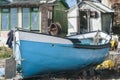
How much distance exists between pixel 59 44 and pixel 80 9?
19.6 metres

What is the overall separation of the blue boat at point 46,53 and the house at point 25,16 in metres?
15.0

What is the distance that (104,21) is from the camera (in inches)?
1467

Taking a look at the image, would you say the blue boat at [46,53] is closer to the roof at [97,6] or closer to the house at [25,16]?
the house at [25,16]

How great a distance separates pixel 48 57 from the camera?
17297 mm

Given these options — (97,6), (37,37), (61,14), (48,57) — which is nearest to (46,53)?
(48,57)

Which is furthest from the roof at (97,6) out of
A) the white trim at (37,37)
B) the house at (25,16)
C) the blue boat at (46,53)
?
the white trim at (37,37)

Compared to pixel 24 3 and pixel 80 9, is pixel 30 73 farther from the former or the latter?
pixel 80 9

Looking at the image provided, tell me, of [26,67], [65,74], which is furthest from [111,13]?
[26,67]

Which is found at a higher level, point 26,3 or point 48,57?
point 26,3

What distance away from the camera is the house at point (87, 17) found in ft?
119

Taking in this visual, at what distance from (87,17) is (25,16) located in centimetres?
566

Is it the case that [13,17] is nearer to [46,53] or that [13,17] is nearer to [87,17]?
[87,17]

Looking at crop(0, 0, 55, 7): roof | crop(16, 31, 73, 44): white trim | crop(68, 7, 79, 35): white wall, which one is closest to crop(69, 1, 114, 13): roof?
crop(68, 7, 79, 35): white wall

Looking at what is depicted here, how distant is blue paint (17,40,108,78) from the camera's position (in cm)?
1678
